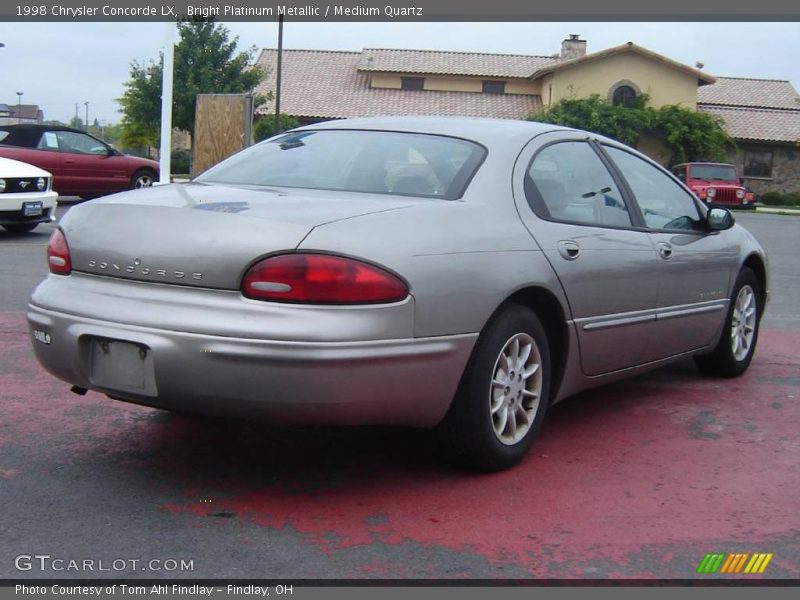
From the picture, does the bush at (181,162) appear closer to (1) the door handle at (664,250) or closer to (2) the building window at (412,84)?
(2) the building window at (412,84)

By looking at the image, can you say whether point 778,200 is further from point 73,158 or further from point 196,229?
point 196,229

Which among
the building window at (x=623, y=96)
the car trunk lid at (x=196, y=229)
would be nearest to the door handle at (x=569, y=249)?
the car trunk lid at (x=196, y=229)

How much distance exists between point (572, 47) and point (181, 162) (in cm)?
1873

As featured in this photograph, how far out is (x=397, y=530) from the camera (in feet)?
11.6

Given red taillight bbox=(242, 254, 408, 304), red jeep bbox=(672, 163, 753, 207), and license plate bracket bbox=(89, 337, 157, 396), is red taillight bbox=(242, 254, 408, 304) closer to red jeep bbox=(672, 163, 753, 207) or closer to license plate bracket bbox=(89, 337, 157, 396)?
license plate bracket bbox=(89, 337, 157, 396)

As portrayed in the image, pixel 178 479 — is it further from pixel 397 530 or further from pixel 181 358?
pixel 397 530

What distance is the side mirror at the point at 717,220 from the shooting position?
5707 millimetres

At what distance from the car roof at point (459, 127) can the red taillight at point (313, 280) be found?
1.26 meters

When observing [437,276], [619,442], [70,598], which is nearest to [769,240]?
[619,442]

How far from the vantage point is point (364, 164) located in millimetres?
4480

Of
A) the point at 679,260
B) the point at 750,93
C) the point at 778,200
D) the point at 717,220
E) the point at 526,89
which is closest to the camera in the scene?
the point at 679,260

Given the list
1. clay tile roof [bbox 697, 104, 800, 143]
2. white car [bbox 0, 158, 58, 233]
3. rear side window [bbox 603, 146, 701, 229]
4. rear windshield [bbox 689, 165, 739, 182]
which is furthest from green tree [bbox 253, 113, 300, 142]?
rear side window [bbox 603, 146, 701, 229]

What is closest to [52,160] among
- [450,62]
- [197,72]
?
[197,72]

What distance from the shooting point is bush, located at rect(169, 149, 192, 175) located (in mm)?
42188
